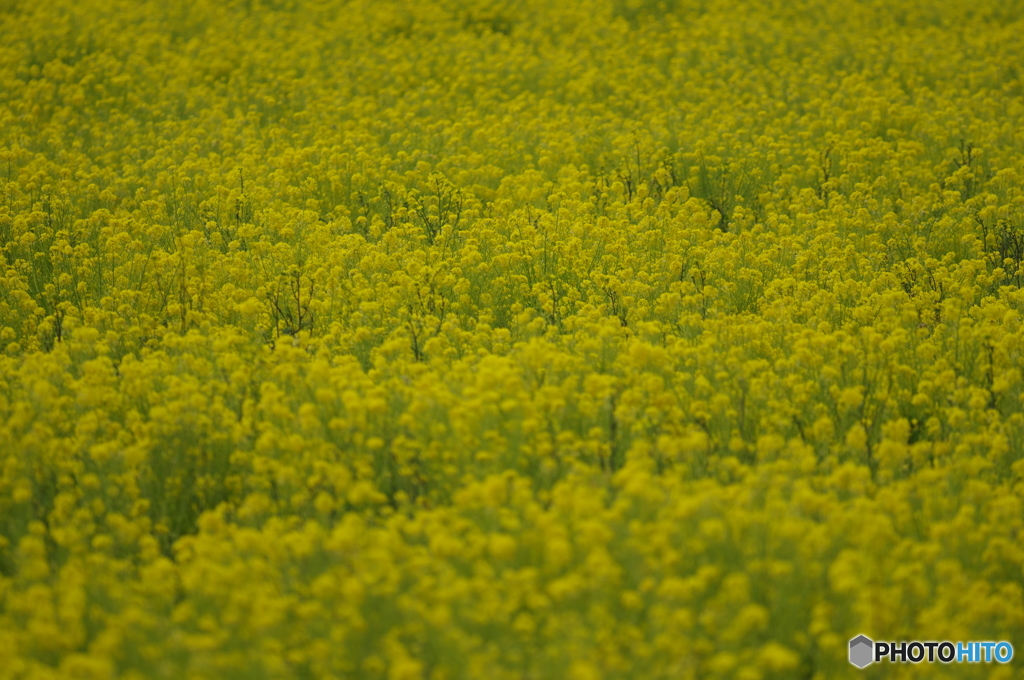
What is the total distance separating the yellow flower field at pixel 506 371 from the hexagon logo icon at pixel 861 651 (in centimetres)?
4

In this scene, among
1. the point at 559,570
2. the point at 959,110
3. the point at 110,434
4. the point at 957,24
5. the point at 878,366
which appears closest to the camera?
the point at 559,570

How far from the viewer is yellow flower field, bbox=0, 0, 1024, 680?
329 cm

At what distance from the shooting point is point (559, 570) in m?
3.44

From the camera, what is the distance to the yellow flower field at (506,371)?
3.29 m

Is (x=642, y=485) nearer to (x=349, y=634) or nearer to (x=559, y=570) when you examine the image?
(x=559, y=570)

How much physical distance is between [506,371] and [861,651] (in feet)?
6.36

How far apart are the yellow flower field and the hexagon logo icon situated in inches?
1.5

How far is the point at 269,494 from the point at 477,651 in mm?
1489

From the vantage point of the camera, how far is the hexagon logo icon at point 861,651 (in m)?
3.23

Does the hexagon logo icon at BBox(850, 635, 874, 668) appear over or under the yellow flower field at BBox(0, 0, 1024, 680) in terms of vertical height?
under

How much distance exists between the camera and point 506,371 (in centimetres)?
454

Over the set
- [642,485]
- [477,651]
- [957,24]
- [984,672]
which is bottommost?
[984,672]

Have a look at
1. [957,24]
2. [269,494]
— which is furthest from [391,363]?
[957,24]

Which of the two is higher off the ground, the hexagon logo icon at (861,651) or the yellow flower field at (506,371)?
the yellow flower field at (506,371)
